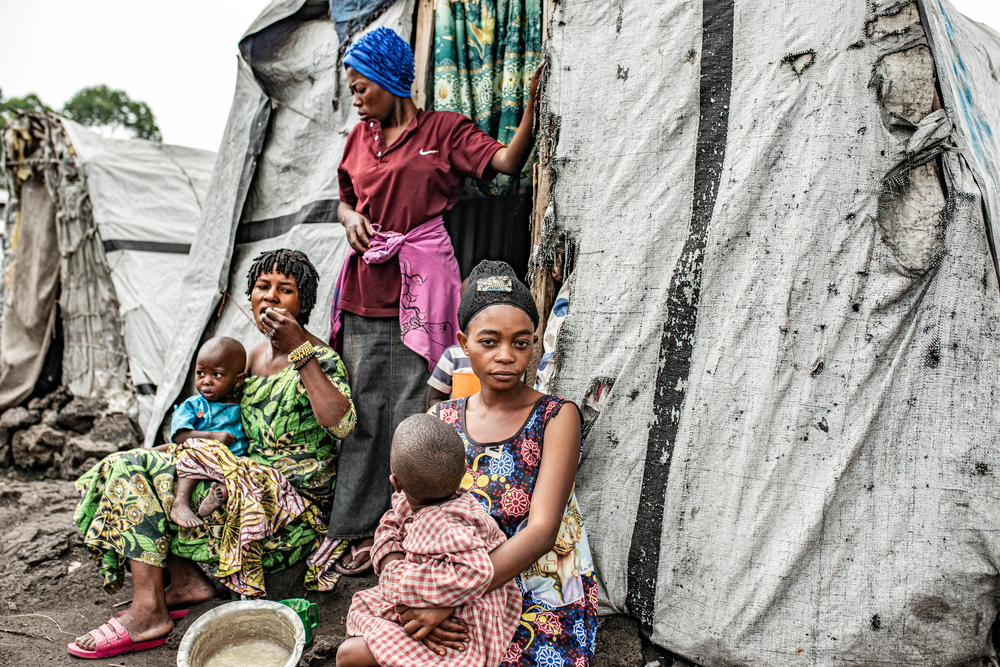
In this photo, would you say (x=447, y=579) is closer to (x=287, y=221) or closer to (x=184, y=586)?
(x=184, y=586)

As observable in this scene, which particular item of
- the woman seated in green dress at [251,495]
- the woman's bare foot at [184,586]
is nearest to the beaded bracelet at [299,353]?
the woman seated in green dress at [251,495]

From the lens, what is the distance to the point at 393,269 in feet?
8.26

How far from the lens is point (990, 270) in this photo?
1.70m

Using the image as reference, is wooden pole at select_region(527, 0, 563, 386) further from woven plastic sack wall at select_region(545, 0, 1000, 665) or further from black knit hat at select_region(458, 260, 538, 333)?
black knit hat at select_region(458, 260, 538, 333)

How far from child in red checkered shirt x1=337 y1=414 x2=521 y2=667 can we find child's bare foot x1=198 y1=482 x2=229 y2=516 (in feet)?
2.56

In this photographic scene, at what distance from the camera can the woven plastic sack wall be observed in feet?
5.50

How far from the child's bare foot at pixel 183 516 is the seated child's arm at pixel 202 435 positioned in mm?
254

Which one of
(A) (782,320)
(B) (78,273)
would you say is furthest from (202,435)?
(B) (78,273)

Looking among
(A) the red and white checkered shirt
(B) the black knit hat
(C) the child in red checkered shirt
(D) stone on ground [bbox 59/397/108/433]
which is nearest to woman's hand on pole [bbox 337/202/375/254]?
(B) the black knit hat

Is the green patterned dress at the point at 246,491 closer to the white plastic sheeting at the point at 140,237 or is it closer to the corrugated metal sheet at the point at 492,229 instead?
the corrugated metal sheet at the point at 492,229

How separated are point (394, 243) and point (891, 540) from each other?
1.94 metres

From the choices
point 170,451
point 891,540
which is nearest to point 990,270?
point 891,540

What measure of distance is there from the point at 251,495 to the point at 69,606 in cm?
108

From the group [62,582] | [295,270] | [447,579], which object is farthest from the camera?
[62,582]
